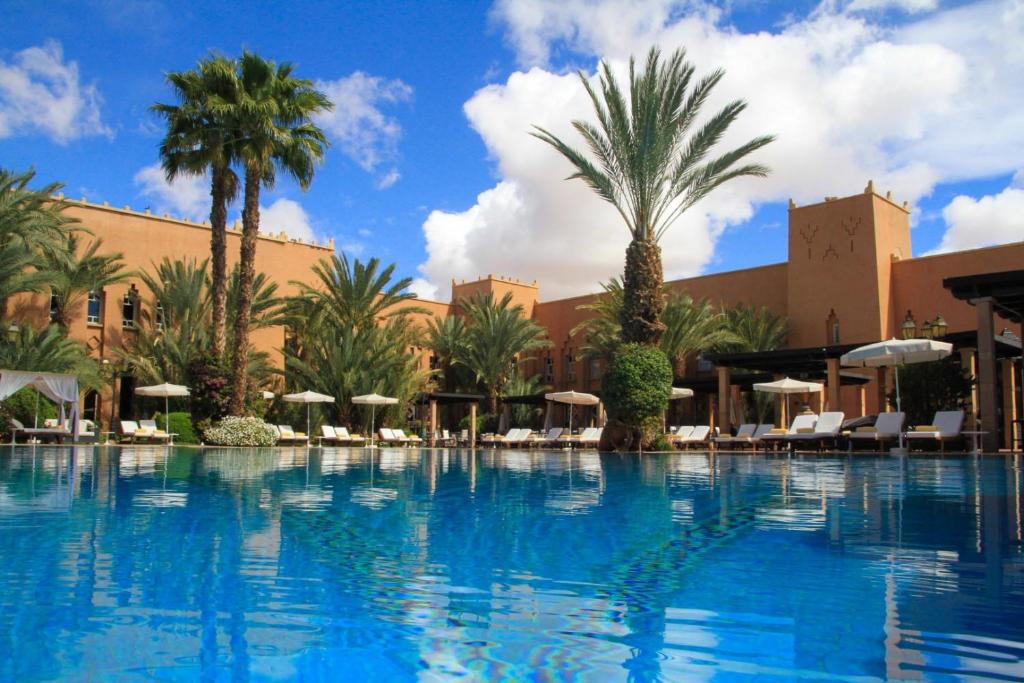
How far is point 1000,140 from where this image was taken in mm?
20625

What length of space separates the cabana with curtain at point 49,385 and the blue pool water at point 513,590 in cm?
1782

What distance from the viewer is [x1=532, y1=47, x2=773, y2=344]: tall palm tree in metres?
18.5

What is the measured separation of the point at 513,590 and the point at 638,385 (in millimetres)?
16165

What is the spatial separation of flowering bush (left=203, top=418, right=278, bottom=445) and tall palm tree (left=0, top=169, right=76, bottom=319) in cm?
753

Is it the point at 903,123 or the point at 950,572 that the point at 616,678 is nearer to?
the point at 950,572

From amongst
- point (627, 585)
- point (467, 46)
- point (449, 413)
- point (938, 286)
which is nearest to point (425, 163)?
point (467, 46)

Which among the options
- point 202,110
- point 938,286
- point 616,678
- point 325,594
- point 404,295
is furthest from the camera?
point 404,295

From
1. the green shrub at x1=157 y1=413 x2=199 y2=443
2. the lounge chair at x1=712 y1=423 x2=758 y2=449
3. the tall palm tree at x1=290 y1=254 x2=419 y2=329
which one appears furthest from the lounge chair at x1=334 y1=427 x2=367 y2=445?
the lounge chair at x1=712 y1=423 x2=758 y2=449

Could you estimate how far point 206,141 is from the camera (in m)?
23.0

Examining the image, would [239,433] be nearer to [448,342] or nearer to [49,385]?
[49,385]

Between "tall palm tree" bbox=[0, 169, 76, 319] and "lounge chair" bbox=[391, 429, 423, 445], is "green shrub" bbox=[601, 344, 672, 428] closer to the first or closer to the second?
"lounge chair" bbox=[391, 429, 423, 445]

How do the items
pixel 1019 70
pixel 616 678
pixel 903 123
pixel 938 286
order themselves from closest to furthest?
1. pixel 616 678
2. pixel 1019 70
3. pixel 903 123
4. pixel 938 286

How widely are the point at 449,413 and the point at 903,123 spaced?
2838 centimetres

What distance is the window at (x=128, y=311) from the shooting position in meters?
31.1
